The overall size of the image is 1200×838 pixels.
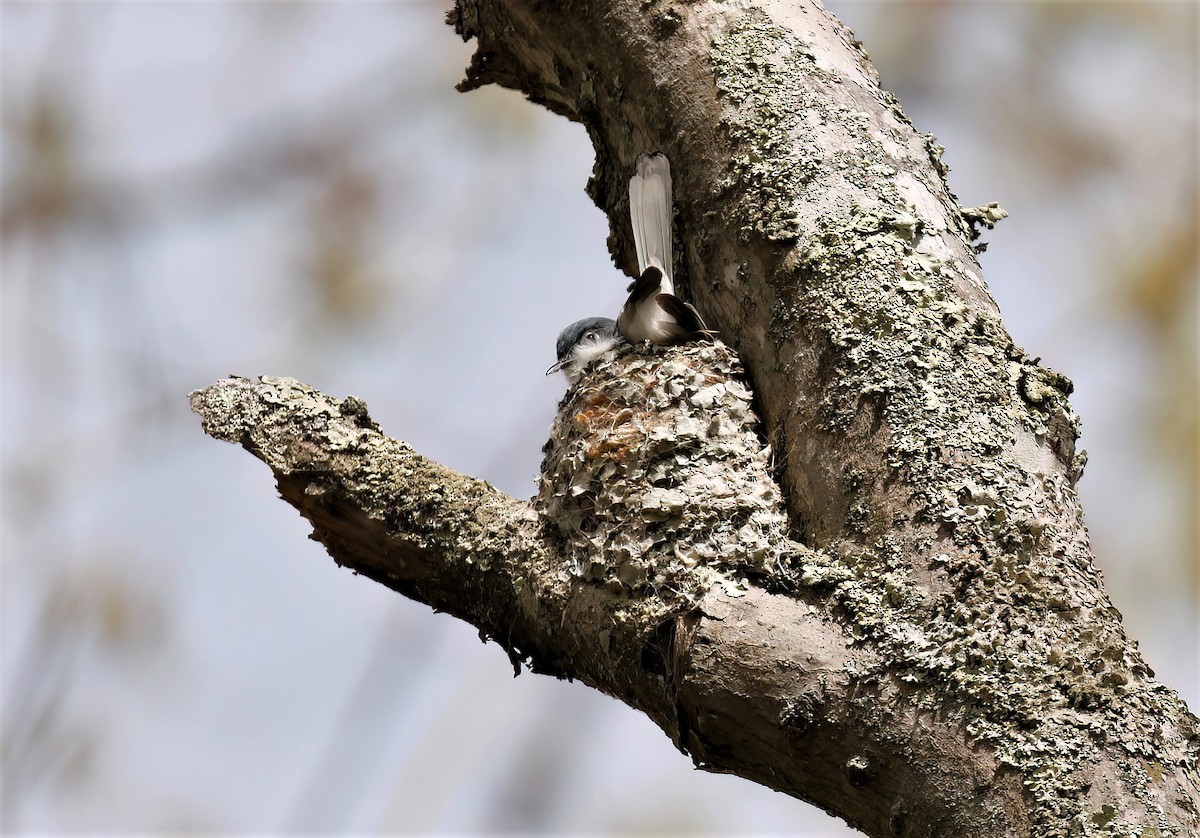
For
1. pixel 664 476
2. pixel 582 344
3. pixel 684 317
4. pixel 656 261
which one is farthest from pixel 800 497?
pixel 582 344

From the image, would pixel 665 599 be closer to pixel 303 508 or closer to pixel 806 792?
pixel 806 792

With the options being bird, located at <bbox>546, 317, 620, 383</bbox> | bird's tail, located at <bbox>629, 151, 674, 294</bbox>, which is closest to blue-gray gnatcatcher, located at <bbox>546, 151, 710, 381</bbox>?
bird's tail, located at <bbox>629, 151, 674, 294</bbox>

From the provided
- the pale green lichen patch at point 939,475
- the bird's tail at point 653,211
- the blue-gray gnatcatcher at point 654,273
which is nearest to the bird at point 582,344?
the blue-gray gnatcatcher at point 654,273

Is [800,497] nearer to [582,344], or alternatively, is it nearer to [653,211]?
[653,211]

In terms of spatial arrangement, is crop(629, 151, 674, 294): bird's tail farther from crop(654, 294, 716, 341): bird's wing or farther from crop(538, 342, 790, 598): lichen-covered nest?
crop(538, 342, 790, 598): lichen-covered nest

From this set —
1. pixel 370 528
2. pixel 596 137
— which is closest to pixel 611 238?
pixel 596 137

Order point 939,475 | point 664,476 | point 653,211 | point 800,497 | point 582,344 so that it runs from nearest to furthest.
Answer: point 939,475 < point 800,497 < point 664,476 < point 653,211 < point 582,344
